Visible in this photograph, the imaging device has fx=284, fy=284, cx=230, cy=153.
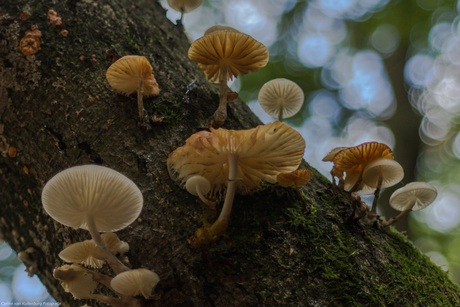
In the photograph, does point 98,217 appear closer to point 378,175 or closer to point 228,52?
point 228,52

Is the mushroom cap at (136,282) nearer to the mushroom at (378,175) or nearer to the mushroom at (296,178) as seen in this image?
the mushroom at (296,178)

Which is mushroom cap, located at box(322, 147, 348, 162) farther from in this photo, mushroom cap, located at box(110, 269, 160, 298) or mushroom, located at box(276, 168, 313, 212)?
mushroom cap, located at box(110, 269, 160, 298)

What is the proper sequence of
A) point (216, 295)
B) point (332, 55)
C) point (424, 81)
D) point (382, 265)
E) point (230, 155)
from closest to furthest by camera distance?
point (216, 295) < point (230, 155) < point (382, 265) < point (424, 81) < point (332, 55)

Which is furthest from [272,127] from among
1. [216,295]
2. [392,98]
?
[392,98]

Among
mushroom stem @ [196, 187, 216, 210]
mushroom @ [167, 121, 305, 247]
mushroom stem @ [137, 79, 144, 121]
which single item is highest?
mushroom stem @ [137, 79, 144, 121]

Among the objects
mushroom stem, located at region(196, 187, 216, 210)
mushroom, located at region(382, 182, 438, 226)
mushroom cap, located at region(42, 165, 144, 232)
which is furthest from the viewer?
mushroom, located at region(382, 182, 438, 226)

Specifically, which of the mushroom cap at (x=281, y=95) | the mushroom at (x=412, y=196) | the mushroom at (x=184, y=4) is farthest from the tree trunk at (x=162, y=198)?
the mushroom at (x=184, y=4)

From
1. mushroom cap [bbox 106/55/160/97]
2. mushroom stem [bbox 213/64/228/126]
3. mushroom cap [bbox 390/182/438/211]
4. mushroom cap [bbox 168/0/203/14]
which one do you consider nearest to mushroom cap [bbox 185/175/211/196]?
mushroom stem [bbox 213/64/228/126]

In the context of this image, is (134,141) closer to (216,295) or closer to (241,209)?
(241,209)

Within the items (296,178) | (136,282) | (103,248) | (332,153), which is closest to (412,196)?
(332,153)
